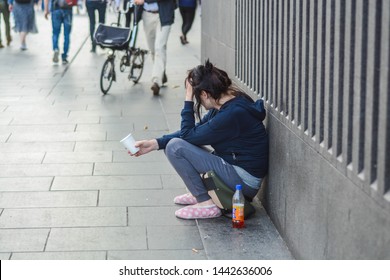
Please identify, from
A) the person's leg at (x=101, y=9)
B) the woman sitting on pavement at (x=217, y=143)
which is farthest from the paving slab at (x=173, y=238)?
the person's leg at (x=101, y=9)

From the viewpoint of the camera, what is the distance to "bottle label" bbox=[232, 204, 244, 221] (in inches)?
245

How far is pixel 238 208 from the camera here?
20.5 feet

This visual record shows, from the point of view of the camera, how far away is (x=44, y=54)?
62.8ft

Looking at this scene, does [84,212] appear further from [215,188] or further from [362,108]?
[362,108]

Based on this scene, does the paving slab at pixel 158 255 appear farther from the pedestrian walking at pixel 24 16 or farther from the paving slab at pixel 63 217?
the pedestrian walking at pixel 24 16

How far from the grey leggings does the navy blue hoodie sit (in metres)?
0.07

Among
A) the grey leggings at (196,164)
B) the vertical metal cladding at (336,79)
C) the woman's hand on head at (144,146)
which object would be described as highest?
the vertical metal cladding at (336,79)

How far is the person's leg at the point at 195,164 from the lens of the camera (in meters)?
6.41

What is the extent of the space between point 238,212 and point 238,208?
3 cm

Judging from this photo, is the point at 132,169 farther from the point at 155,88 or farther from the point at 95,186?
the point at 155,88

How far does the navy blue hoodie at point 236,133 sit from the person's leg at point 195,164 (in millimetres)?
69

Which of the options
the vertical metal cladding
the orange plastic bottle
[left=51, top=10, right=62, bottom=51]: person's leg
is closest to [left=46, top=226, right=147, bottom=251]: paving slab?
the orange plastic bottle

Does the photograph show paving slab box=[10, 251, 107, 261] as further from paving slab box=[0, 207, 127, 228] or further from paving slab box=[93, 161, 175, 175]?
paving slab box=[93, 161, 175, 175]

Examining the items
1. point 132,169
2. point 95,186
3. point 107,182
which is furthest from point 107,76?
point 95,186
